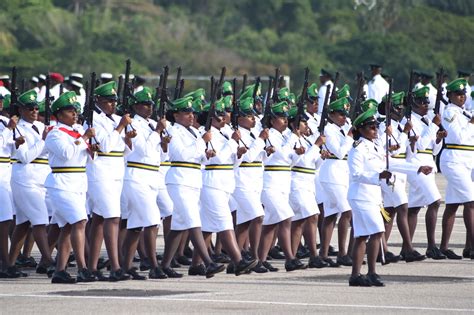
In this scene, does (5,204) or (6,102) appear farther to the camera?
(6,102)

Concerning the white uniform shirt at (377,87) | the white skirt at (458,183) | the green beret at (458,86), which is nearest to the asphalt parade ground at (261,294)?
the white skirt at (458,183)

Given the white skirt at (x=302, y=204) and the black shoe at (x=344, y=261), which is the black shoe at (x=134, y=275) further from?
the black shoe at (x=344, y=261)

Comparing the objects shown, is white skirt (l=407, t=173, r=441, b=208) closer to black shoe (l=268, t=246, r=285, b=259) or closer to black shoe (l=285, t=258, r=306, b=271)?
black shoe (l=268, t=246, r=285, b=259)

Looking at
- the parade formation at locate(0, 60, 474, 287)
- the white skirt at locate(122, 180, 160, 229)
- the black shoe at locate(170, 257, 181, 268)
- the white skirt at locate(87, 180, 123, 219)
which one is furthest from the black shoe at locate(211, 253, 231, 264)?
the white skirt at locate(87, 180, 123, 219)

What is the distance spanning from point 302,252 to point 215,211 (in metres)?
2.78

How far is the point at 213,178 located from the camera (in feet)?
62.6

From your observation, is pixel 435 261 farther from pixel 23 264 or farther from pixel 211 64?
pixel 211 64

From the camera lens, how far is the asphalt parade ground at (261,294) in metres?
15.7

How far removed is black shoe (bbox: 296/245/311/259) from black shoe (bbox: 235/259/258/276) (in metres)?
2.77

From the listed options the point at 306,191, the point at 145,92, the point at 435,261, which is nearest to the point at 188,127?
the point at 145,92

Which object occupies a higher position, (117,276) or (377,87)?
(377,87)

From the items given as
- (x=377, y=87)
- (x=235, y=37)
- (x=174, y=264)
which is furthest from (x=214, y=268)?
(x=235, y=37)

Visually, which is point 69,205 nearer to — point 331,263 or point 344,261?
point 331,263

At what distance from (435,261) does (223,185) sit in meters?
2.97
